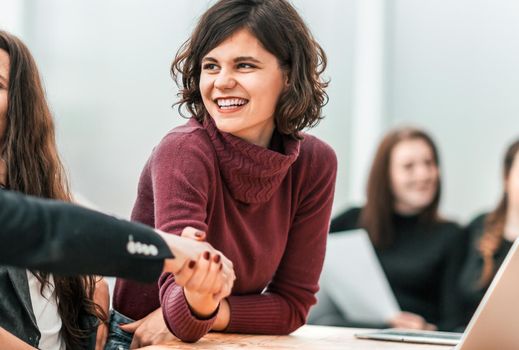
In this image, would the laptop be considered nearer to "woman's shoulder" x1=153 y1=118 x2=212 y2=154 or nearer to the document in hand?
"woman's shoulder" x1=153 y1=118 x2=212 y2=154

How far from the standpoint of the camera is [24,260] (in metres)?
1.13

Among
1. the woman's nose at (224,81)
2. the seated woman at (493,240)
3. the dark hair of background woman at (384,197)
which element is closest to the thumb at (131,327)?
the woman's nose at (224,81)

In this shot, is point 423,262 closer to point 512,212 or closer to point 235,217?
point 512,212

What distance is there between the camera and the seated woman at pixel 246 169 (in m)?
1.73

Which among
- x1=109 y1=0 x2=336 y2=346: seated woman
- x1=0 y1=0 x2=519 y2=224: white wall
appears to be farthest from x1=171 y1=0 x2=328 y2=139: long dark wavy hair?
x1=0 y1=0 x2=519 y2=224: white wall

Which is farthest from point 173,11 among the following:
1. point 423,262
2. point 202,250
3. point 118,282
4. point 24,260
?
point 24,260

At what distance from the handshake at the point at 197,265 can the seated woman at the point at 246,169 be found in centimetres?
17

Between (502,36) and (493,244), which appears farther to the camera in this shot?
(502,36)

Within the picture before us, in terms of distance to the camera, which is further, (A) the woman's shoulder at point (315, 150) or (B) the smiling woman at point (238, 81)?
(A) the woman's shoulder at point (315, 150)

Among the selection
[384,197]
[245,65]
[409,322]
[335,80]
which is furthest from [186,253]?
[335,80]

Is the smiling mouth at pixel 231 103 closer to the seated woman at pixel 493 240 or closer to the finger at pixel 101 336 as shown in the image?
the finger at pixel 101 336

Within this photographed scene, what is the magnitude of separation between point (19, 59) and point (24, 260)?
2.32 ft

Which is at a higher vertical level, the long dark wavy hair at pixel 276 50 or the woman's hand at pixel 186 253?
the long dark wavy hair at pixel 276 50

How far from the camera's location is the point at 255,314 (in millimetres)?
1820
